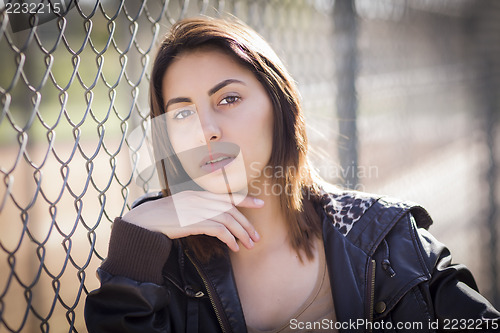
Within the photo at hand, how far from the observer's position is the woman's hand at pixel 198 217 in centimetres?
171

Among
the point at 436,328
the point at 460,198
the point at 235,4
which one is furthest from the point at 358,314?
the point at 460,198

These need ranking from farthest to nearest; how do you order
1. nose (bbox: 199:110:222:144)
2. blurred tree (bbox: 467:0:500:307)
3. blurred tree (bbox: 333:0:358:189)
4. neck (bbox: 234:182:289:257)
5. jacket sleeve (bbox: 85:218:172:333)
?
blurred tree (bbox: 467:0:500:307), blurred tree (bbox: 333:0:358:189), neck (bbox: 234:182:289:257), nose (bbox: 199:110:222:144), jacket sleeve (bbox: 85:218:172:333)

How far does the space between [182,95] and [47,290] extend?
4168 mm

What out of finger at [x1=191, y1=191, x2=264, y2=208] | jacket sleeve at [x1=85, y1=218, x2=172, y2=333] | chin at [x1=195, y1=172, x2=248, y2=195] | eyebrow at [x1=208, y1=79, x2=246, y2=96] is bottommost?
jacket sleeve at [x1=85, y1=218, x2=172, y2=333]

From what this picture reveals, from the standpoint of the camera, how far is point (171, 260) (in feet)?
5.90

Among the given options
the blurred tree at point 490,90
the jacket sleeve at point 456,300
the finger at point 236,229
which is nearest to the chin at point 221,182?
the finger at point 236,229

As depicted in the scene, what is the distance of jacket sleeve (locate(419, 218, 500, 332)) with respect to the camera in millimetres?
1676

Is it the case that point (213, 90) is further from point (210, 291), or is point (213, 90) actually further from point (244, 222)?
point (210, 291)

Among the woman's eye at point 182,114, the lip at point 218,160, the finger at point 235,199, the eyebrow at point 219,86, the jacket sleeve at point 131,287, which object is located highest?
the eyebrow at point 219,86

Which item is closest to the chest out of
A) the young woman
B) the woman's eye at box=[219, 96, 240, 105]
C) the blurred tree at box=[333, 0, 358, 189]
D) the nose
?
the young woman

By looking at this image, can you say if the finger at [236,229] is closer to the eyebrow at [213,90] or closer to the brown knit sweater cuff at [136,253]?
the brown knit sweater cuff at [136,253]

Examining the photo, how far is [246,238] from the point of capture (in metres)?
1.75

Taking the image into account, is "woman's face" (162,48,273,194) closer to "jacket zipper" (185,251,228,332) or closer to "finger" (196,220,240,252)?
"finger" (196,220,240,252)

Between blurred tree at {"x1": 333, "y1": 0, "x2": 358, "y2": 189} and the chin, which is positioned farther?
blurred tree at {"x1": 333, "y1": 0, "x2": 358, "y2": 189}
